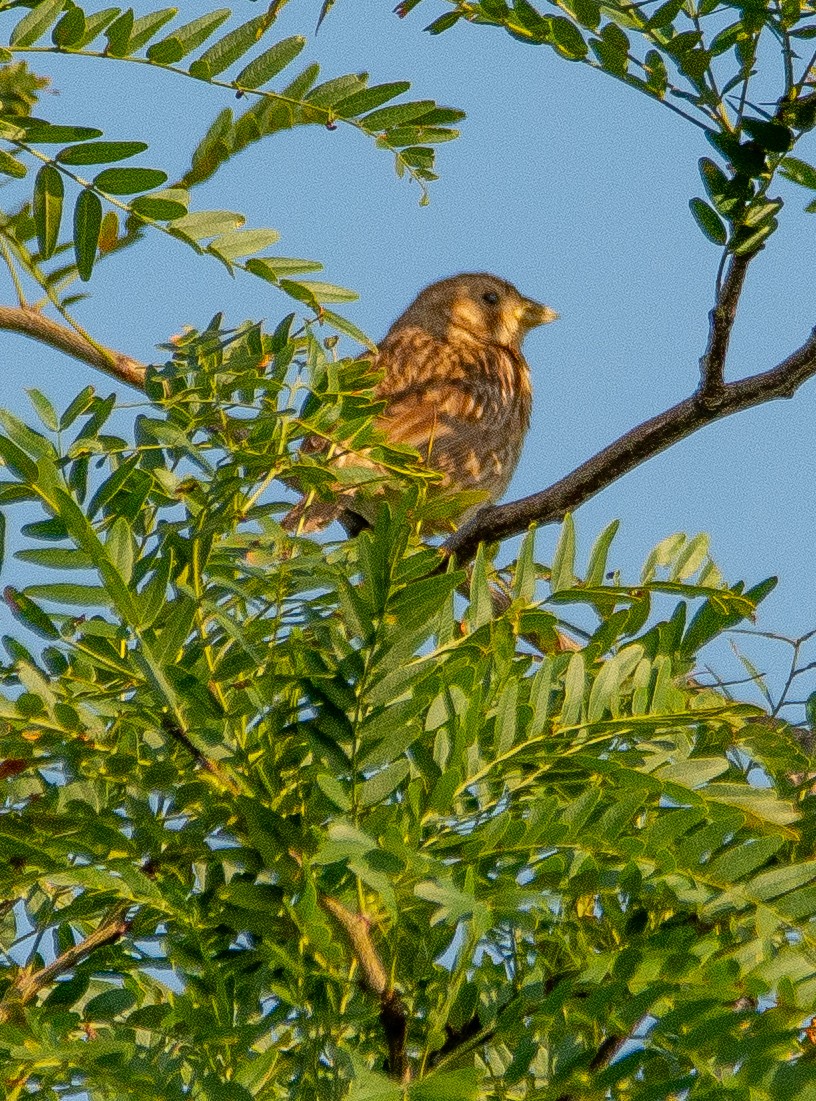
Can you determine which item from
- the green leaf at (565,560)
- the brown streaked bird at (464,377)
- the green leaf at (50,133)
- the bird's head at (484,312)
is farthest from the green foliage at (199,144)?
the bird's head at (484,312)

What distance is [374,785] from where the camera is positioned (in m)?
1.32

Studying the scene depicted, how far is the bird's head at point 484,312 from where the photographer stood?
7012 mm

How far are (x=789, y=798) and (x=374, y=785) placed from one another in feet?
1.89

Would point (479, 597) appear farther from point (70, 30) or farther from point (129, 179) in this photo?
point (70, 30)

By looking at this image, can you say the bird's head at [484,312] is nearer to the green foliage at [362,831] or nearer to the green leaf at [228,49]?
the green leaf at [228,49]

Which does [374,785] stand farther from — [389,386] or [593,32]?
[389,386]

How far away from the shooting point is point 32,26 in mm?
2051

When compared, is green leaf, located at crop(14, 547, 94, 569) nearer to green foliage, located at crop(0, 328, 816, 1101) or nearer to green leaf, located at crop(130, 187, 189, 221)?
green foliage, located at crop(0, 328, 816, 1101)

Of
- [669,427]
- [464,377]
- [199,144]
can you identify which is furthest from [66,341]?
[464,377]

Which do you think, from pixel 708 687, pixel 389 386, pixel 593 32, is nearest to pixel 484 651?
pixel 708 687

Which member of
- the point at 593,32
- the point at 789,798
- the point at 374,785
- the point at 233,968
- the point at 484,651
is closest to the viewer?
the point at 374,785

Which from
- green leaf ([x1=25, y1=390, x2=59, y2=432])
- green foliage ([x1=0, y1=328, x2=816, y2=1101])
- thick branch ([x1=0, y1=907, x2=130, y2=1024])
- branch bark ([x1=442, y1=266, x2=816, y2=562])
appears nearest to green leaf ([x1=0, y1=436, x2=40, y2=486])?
green foliage ([x1=0, y1=328, x2=816, y2=1101])

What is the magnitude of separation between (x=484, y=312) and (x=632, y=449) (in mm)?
4827

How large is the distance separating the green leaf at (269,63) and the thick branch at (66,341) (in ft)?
1.54
